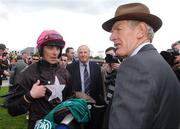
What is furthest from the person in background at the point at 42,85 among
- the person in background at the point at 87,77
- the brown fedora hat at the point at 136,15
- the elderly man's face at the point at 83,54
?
the elderly man's face at the point at 83,54

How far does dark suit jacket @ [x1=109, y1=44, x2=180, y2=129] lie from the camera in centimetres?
216

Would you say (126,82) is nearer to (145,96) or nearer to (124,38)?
(145,96)

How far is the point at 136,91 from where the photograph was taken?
217 cm

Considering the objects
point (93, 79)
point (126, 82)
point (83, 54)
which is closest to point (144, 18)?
point (126, 82)

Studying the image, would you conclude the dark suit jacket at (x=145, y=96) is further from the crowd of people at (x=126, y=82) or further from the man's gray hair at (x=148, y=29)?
the man's gray hair at (x=148, y=29)

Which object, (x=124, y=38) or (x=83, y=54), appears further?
(x=83, y=54)

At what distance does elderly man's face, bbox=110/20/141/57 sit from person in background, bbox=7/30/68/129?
1046 millimetres

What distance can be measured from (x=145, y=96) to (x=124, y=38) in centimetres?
61

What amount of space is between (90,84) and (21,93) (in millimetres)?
3313

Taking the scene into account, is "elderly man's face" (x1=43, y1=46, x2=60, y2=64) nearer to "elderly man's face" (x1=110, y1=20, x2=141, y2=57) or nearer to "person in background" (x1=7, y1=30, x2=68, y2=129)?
"person in background" (x1=7, y1=30, x2=68, y2=129)

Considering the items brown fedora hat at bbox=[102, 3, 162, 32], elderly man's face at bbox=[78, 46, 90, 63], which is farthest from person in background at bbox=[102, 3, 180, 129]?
elderly man's face at bbox=[78, 46, 90, 63]

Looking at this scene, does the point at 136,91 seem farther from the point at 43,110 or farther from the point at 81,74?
the point at 81,74

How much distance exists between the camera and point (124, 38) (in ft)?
8.59

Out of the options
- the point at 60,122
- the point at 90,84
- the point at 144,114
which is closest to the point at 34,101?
the point at 60,122
